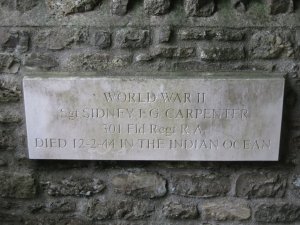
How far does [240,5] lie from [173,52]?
0.47 metres

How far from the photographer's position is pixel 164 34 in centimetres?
258

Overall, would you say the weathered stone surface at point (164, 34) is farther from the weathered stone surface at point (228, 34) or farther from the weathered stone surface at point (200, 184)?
the weathered stone surface at point (200, 184)

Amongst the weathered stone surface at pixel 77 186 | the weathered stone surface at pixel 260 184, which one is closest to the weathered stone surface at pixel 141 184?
the weathered stone surface at pixel 77 186

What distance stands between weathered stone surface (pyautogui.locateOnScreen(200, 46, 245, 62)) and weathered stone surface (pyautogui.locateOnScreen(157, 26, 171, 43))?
8.2 inches

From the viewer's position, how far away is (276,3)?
2557mm

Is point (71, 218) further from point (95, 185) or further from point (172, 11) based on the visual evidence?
point (172, 11)

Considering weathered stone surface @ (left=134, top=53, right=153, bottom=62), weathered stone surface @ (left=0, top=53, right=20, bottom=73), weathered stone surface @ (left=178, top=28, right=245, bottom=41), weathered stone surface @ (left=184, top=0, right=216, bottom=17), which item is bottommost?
weathered stone surface @ (left=0, top=53, right=20, bottom=73)

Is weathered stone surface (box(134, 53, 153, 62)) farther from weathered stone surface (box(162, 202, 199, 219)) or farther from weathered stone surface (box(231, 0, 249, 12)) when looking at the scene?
weathered stone surface (box(162, 202, 199, 219))

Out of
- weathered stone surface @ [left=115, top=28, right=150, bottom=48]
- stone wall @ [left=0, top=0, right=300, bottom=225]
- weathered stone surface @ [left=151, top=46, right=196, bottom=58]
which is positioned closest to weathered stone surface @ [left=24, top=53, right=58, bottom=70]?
stone wall @ [left=0, top=0, right=300, bottom=225]

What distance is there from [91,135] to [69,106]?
0.22 m

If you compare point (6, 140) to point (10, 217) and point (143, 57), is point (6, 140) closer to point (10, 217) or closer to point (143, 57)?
point (10, 217)

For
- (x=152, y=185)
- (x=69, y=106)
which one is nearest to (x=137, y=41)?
(x=69, y=106)

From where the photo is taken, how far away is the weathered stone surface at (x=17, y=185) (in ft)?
9.23

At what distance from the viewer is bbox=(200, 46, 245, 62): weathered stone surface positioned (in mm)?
2600
